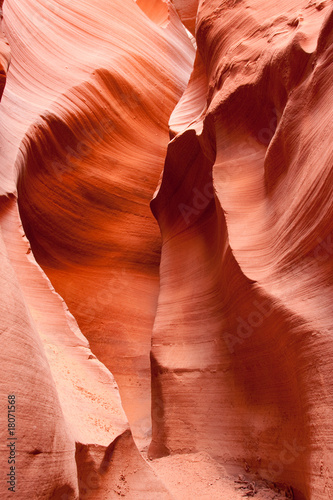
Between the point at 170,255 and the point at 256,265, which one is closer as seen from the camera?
the point at 256,265

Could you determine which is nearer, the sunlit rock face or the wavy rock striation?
the sunlit rock face

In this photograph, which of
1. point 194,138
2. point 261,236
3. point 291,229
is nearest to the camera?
point 291,229

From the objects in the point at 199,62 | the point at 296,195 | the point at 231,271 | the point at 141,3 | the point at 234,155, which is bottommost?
the point at 231,271

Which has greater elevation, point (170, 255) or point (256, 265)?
point (170, 255)

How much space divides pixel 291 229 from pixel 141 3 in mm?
8381

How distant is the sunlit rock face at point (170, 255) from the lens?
320 cm

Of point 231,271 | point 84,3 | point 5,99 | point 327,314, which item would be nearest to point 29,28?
point 84,3

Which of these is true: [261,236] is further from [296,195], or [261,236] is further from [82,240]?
[82,240]

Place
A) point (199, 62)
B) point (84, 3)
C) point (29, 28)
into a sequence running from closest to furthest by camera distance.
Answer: point (199, 62) → point (29, 28) → point (84, 3)

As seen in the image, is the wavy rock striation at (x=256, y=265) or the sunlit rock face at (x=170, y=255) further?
the wavy rock striation at (x=256, y=265)

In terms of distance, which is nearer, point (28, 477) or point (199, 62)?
point (28, 477)

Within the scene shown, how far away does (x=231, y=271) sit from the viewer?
416 cm

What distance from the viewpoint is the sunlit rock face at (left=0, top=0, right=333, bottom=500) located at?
10.5 ft

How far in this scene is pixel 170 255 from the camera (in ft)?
19.4
